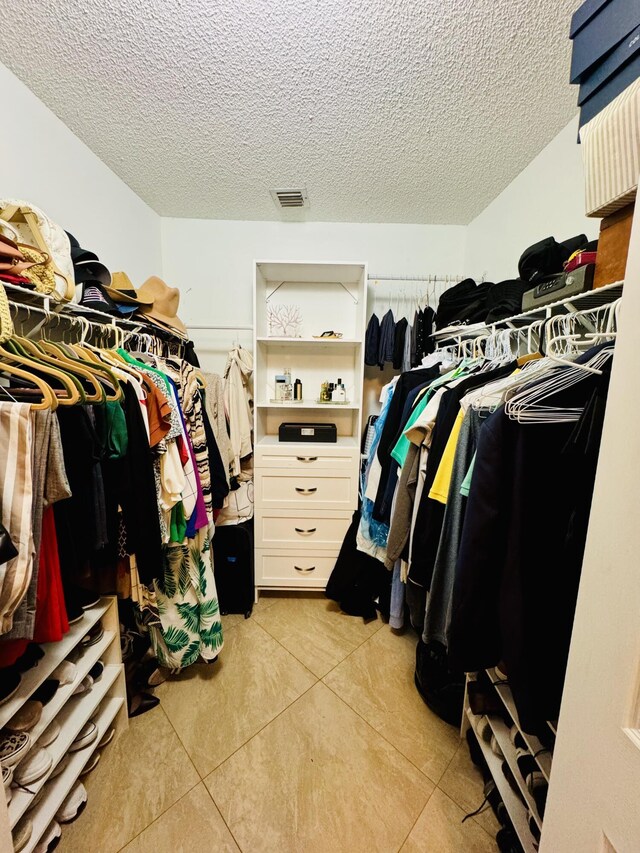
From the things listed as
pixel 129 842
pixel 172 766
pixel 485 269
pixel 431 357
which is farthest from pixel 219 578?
pixel 485 269

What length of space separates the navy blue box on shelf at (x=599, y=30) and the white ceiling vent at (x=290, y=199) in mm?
1309

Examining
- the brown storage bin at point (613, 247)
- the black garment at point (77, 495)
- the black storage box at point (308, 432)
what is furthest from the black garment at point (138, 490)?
the brown storage bin at point (613, 247)

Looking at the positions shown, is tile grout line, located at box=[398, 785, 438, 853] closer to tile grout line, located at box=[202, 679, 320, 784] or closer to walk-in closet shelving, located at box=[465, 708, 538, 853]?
walk-in closet shelving, located at box=[465, 708, 538, 853]

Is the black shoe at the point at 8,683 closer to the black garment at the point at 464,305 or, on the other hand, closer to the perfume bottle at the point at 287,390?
the perfume bottle at the point at 287,390

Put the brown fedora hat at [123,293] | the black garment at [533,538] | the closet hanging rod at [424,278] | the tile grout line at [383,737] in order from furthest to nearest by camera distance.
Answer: the closet hanging rod at [424,278] → the brown fedora hat at [123,293] → the tile grout line at [383,737] → the black garment at [533,538]

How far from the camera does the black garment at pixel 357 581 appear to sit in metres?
1.91

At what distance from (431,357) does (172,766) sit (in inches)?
83.5

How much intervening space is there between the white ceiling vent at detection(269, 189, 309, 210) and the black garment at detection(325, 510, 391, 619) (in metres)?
1.89

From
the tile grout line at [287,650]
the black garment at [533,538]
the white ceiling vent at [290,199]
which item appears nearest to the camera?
the black garment at [533,538]

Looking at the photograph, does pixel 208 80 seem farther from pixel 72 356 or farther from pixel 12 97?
pixel 72 356

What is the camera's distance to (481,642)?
832mm

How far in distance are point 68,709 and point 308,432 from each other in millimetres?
1511

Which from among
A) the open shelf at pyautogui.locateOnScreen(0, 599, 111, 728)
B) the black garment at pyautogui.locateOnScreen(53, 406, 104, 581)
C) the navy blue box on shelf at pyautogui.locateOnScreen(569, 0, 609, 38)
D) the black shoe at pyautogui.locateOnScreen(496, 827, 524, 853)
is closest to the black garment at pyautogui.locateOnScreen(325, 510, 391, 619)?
the black shoe at pyautogui.locateOnScreen(496, 827, 524, 853)

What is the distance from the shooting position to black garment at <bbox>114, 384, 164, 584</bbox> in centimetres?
107
